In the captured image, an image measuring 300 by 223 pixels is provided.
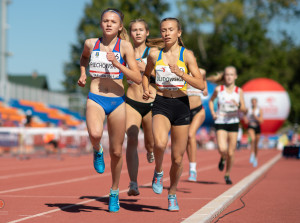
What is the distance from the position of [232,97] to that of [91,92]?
5.73m

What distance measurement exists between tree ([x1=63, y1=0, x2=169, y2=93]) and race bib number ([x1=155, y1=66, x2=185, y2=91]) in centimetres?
4705

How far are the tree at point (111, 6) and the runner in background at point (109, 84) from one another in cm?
4714

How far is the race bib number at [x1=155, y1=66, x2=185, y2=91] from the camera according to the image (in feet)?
25.2

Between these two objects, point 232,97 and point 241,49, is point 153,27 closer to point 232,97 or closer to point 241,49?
point 241,49

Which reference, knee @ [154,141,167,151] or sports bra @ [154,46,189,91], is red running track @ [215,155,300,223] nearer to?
Answer: knee @ [154,141,167,151]

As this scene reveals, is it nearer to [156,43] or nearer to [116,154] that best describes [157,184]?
[116,154]

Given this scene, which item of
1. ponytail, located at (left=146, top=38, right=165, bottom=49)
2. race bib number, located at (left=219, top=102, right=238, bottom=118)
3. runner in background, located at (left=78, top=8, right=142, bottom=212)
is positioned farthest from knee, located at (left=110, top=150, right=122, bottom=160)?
race bib number, located at (left=219, top=102, right=238, bottom=118)

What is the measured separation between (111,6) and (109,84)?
179 feet

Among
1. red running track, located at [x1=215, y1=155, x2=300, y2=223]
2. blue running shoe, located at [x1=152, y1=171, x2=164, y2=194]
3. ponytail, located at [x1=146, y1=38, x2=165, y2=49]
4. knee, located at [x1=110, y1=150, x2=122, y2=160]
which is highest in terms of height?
ponytail, located at [x1=146, y1=38, x2=165, y2=49]

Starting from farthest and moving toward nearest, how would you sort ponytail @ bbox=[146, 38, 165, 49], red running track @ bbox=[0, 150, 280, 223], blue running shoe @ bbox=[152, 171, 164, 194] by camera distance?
ponytail @ bbox=[146, 38, 165, 49]
blue running shoe @ bbox=[152, 171, 164, 194]
red running track @ bbox=[0, 150, 280, 223]

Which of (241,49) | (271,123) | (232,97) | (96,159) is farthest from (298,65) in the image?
(96,159)

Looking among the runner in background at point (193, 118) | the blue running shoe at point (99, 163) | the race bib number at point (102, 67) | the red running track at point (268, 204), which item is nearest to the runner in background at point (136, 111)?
the blue running shoe at point (99, 163)

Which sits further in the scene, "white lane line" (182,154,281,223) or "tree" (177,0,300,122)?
"tree" (177,0,300,122)

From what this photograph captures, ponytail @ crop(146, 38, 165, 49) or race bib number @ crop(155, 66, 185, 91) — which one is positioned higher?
ponytail @ crop(146, 38, 165, 49)
